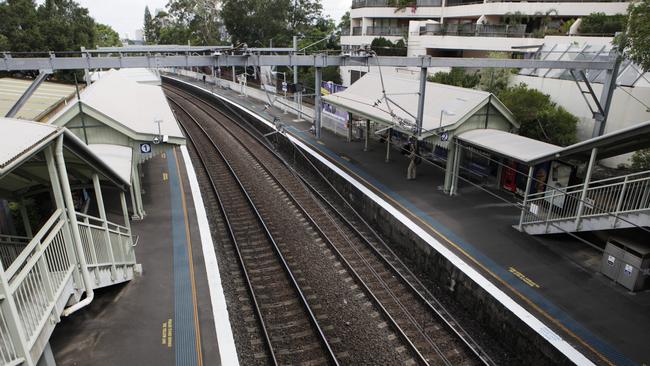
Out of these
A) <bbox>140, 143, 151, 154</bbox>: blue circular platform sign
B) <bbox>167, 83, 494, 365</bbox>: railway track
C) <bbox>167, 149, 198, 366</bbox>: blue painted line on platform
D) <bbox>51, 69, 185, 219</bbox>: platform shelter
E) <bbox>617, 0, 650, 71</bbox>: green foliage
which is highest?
<bbox>617, 0, 650, 71</bbox>: green foliage

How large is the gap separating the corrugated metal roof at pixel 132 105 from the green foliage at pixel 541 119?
47.2 ft

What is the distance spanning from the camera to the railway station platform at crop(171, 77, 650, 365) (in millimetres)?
8836

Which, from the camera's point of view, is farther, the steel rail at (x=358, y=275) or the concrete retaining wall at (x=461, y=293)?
the steel rail at (x=358, y=275)

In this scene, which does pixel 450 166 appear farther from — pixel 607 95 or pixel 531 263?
pixel 607 95

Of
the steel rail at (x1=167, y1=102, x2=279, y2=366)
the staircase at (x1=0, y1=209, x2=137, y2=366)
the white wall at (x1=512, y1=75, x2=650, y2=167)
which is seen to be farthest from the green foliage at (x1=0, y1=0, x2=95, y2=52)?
the white wall at (x1=512, y1=75, x2=650, y2=167)

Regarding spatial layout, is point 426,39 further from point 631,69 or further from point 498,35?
point 631,69

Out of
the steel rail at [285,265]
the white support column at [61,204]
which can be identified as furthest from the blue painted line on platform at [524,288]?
the white support column at [61,204]

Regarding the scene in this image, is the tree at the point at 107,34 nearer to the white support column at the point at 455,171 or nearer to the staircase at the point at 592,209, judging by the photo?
the white support column at the point at 455,171

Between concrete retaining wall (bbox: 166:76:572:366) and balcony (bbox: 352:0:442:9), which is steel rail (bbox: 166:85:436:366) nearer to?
concrete retaining wall (bbox: 166:76:572:366)

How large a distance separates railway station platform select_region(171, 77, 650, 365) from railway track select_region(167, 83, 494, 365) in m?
1.43

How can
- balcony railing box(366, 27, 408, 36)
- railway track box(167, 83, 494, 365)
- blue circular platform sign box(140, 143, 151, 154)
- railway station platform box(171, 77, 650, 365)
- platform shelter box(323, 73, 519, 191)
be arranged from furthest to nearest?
balcony railing box(366, 27, 408, 36) → platform shelter box(323, 73, 519, 191) → blue circular platform sign box(140, 143, 151, 154) → railway track box(167, 83, 494, 365) → railway station platform box(171, 77, 650, 365)

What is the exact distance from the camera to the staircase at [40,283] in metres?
4.63

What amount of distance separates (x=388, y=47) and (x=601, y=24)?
55.0 ft

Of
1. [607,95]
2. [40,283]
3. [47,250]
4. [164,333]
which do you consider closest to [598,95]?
[607,95]
